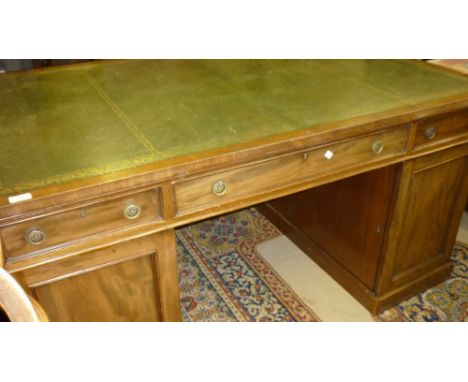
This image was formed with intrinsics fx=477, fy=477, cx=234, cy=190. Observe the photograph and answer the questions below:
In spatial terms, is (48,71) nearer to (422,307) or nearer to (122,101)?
(122,101)

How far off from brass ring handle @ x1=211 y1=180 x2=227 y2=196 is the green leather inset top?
0.30 ft

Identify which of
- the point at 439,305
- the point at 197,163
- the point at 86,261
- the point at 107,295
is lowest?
the point at 439,305

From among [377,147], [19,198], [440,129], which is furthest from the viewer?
[440,129]

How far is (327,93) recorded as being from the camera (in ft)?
4.71

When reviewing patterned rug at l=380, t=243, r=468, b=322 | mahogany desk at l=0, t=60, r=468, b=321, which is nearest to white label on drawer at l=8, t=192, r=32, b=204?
mahogany desk at l=0, t=60, r=468, b=321

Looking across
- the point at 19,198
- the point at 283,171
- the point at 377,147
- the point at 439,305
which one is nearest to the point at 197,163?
the point at 283,171

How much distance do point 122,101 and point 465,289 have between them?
1.54 metres

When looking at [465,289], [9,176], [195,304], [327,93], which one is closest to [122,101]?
[9,176]

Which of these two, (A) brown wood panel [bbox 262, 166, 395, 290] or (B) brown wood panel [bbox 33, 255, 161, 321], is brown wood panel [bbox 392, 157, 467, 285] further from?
(B) brown wood panel [bbox 33, 255, 161, 321]

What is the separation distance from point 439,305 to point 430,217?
0.39 meters

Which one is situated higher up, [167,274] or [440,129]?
[440,129]

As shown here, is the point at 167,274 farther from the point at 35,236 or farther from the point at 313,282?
the point at 313,282

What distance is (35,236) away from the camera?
3.26 ft

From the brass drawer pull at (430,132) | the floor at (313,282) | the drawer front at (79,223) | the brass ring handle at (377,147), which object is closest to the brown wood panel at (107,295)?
the drawer front at (79,223)
